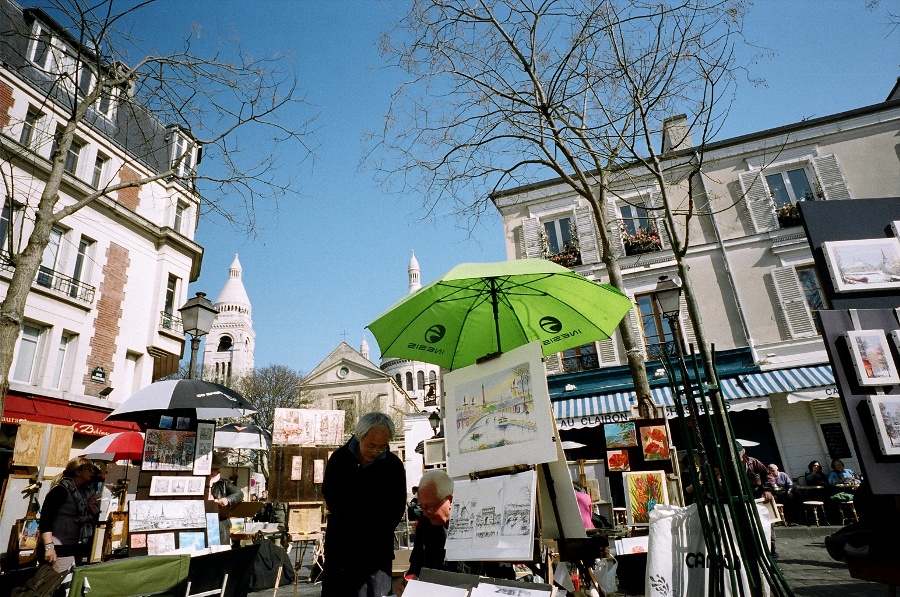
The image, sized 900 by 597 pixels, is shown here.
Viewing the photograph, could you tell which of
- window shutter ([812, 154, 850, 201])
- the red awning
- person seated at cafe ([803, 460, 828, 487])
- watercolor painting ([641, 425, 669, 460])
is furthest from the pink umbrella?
window shutter ([812, 154, 850, 201])

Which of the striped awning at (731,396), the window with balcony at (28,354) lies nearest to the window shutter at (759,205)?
the striped awning at (731,396)

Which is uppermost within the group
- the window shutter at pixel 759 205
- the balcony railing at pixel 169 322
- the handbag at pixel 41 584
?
the window shutter at pixel 759 205

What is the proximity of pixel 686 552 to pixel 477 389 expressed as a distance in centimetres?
167

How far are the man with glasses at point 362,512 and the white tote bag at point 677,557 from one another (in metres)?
1.69

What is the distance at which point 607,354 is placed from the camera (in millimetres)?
15312

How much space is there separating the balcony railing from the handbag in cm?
1481

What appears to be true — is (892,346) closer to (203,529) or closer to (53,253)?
(203,529)

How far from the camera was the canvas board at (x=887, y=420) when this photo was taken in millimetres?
2924

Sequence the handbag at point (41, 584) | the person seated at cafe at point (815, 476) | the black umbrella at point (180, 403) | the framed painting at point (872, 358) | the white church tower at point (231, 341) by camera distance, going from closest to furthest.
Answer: the framed painting at point (872, 358) → the handbag at point (41, 584) → the black umbrella at point (180, 403) → the person seated at cafe at point (815, 476) → the white church tower at point (231, 341)

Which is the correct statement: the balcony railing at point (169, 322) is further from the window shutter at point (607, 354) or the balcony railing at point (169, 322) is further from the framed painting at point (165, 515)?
the window shutter at point (607, 354)

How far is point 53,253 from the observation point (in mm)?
14688

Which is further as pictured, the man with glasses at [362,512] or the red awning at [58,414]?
the red awning at [58,414]

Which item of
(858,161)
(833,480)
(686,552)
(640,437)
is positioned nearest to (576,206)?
(858,161)

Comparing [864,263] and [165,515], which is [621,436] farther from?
[165,515]
